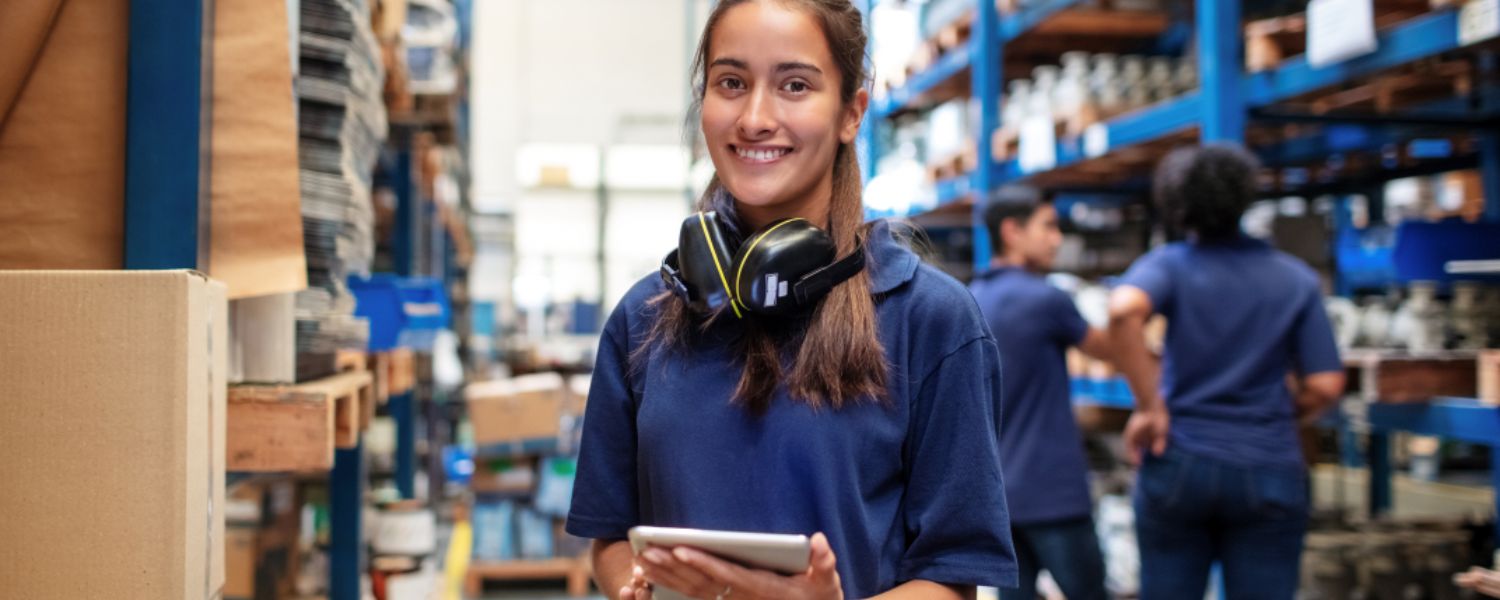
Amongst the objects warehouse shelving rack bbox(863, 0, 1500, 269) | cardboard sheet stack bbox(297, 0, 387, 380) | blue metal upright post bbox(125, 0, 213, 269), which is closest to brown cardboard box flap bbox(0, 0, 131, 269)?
blue metal upright post bbox(125, 0, 213, 269)

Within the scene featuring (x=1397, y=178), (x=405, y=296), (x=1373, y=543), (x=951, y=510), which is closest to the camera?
(x=951, y=510)

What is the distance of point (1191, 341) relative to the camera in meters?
3.49

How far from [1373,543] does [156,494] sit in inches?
160

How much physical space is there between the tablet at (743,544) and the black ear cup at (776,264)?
1.06ft

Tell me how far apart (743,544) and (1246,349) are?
261 centimetres

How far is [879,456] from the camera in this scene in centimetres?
142

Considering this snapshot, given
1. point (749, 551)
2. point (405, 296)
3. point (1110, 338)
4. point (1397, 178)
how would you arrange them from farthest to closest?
point (1397, 178), point (1110, 338), point (405, 296), point (749, 551)

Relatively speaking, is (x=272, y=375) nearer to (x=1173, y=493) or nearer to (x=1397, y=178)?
(x=1173, y=493)

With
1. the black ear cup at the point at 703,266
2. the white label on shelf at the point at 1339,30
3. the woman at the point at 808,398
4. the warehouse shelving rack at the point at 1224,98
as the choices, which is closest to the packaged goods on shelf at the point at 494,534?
the warehouse shelving rack at the point at 1224,98

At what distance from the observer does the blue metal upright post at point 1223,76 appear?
418 cm

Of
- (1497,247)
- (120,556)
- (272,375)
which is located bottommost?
(120,556)

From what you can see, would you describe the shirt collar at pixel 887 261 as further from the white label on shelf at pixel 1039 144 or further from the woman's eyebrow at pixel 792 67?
the white label on shelf at pixel 1039 144

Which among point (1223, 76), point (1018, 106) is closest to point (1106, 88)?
point (1018, 106)

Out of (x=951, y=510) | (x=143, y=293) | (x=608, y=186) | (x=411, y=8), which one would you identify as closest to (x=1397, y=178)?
(x=411, y=8)
